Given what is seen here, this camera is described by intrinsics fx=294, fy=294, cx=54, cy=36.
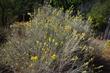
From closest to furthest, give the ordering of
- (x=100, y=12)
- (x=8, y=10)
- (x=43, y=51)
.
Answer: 1. (x=43, y=51)
2. (x=8, y=10)
3. (x=100, y=12)

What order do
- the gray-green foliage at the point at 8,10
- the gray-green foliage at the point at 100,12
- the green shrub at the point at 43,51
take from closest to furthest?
1. the green shrub at the point at 43,51
2. the gray-green foliage at the point at 8,10
3. the gray-green foliage at the point at 100,12

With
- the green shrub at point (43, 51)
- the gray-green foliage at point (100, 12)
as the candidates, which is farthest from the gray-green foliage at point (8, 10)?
the gray-green foliage at point (100, 12)

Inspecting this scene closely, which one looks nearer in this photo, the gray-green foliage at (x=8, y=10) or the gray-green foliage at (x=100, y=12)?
the gray-green foliage at (x=8, y=10)

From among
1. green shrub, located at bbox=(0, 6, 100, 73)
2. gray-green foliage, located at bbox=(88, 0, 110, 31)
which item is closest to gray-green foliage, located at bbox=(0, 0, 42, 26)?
green shrub, located at bbox=(0, 6, 100, 73)

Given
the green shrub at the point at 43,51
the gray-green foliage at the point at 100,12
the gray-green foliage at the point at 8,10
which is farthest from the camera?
the gray-green foliage at the point at 100,12

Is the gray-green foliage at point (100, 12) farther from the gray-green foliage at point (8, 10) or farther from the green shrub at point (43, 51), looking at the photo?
the green shrub at point (43, 51)

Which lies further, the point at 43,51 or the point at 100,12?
the point at 100,12

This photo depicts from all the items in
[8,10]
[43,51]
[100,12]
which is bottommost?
[100,12]

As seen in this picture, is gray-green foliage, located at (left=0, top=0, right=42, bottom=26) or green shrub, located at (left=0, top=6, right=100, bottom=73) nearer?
green shrub, located at (left=0, top=6, right=100, bottom=73)

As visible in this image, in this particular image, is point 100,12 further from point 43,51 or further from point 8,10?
point 43,51

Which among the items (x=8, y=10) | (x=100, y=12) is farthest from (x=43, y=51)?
(x=100, y=12)

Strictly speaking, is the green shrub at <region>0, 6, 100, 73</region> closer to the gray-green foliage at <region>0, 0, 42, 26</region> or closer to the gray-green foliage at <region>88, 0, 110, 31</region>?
the gray-green foliage at <region>0, 0, 42, 26</region>

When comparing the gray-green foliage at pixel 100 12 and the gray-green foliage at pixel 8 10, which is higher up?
the gray-green foliage at pixel 8 10

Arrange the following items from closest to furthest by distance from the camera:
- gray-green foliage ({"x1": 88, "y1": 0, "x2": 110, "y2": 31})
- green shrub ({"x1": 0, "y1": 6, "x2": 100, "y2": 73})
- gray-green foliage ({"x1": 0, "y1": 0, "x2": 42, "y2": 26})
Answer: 1. green shrub ({"x1": 0, "y1": 6, "x2": 100, "y2": 73})
2. gray-green foliage ({"x1": 0, "y1": 0, "x2": 42, "y2": 26})
3. gray-green foliage ({"x1": 88, "y1": 0, "x2": 110, "y2": 31})
